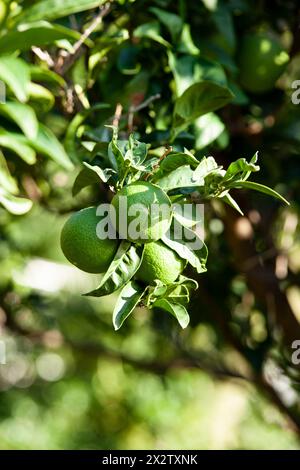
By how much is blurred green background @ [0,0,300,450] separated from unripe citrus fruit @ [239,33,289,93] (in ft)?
0.08

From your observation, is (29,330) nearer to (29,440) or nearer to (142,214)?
(142,214)

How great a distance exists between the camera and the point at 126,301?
72cm

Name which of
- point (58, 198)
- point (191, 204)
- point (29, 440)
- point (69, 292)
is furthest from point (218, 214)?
point (29, 440)

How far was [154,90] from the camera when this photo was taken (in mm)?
1076

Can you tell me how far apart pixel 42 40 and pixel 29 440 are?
2655 mm

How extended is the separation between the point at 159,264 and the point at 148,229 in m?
0.05

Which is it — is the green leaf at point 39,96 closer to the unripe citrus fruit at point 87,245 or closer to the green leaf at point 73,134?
the green leaf at point 73,134

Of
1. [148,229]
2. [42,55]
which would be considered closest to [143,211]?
[148,229]

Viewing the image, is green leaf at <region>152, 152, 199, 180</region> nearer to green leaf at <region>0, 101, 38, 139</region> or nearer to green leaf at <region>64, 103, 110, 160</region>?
green leaf at <region>0, 101, 38, 139</region>

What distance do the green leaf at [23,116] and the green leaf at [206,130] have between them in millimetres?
257

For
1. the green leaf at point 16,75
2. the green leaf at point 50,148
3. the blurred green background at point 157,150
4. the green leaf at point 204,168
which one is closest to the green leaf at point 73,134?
the blurred green background at point 157,150

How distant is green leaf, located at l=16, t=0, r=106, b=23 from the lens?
33.6 inches

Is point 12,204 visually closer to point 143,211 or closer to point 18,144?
point 18,144

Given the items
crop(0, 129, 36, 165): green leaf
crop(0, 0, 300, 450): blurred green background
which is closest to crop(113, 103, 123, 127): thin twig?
crop(0, 0, 300, 450): blurred green background
